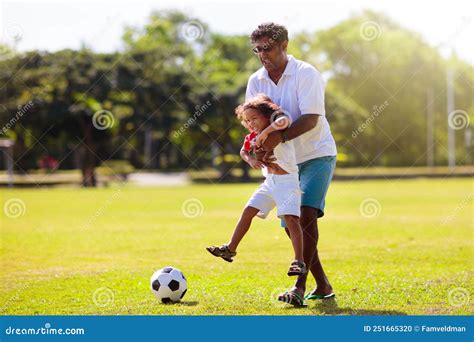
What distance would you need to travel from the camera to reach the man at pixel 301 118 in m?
6.60

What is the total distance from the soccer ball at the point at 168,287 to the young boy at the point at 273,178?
561mm

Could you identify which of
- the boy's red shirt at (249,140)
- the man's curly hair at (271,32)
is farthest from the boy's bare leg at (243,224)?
the man's curly hair at (271,32)

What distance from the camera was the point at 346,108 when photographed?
44750 mm

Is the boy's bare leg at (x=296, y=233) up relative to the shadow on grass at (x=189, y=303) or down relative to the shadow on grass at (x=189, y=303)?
up

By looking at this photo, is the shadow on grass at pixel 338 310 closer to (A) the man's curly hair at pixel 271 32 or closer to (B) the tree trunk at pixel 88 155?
(A) the man's curly hair at pixel 271 32

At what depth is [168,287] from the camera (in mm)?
7094

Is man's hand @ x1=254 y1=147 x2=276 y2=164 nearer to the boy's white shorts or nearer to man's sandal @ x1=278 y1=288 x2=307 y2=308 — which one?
the boy's white shorts

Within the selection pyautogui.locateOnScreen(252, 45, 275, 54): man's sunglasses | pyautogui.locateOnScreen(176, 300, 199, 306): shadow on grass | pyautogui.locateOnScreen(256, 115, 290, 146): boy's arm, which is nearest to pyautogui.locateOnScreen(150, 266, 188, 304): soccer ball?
pyautogui.locateOnScreen(176, 300, 199, 306): shadow on grass

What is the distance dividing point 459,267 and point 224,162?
35069 mm

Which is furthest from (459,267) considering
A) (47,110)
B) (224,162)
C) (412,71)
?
(412,71)

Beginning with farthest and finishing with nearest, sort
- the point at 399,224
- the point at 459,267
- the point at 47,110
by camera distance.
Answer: the point at 47,110, the point at 399,224, the point at 459,267

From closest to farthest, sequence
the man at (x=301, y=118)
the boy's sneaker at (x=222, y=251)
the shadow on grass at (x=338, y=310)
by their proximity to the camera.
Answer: the shadow on grass at (x=338, y=310) → the man at (x=301, y=118) → the boy's sneaker at (x=222, y=251)
